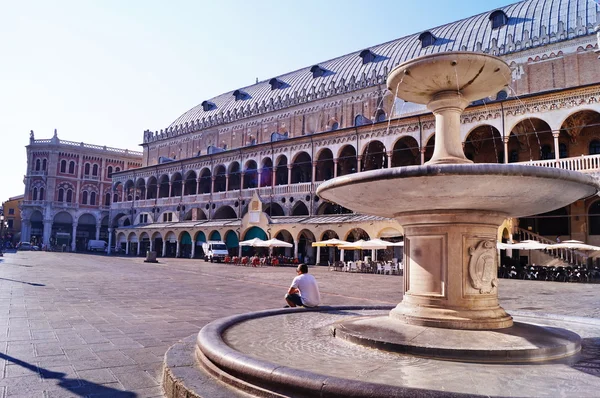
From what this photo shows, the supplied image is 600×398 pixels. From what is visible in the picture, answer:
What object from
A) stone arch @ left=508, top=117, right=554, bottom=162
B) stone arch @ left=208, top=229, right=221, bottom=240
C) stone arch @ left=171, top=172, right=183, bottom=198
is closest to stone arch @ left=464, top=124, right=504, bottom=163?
stone arch @ left=508, top=117, right=554, bottom=162

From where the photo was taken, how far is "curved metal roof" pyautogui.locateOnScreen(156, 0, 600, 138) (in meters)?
30.1

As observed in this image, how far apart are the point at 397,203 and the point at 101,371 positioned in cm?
390

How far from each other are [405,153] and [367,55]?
40.4ft

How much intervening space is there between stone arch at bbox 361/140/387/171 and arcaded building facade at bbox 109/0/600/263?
105mm

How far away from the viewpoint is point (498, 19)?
3372 centimetres

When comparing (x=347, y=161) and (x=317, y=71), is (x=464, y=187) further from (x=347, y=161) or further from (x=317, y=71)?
(x=317, y=71)

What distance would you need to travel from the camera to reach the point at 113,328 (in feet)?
23.1

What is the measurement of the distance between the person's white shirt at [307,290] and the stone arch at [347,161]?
27.0m

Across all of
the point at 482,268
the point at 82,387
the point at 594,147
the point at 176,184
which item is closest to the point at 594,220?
the point at 594,147

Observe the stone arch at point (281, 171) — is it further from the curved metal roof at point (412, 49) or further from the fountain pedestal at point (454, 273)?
the fountain pedestal at point (454, 273)

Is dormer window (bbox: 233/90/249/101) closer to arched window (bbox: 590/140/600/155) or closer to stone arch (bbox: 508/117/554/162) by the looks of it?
stone arch (bbox: 508/117/554/162)

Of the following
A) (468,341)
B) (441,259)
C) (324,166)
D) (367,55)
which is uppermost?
(367,55)

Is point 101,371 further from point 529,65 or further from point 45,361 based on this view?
point 529,65

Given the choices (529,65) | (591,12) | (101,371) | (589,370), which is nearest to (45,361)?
(101,371)
